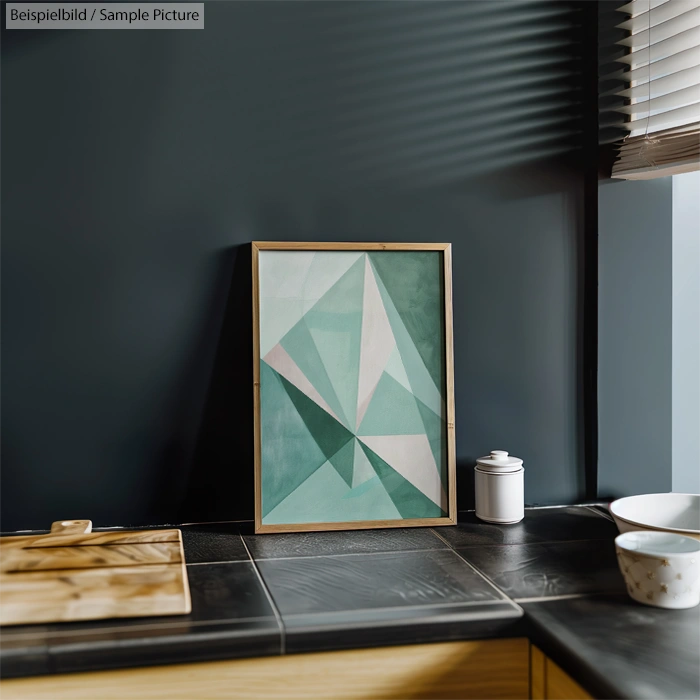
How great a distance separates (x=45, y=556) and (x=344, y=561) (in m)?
0.46

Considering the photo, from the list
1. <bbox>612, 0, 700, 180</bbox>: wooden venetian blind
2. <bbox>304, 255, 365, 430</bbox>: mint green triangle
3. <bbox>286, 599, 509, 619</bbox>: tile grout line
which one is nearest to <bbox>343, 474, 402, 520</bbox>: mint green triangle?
<bbox>304, 255, 365, 430</bbox>: mint green triangle

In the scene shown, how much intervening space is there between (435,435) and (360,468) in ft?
0.52

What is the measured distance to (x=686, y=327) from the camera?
162 centimetres

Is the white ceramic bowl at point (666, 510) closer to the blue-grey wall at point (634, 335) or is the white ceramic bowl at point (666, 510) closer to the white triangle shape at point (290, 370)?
the blue-grey wall at point (634, 335)

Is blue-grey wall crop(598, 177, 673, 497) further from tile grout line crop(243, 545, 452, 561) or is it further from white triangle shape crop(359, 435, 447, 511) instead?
tile grout line crop(243, 545, 452, 561)

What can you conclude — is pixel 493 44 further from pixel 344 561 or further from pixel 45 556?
pixel 45 556

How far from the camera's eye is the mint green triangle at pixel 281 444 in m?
1.42

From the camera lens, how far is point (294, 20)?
147cm

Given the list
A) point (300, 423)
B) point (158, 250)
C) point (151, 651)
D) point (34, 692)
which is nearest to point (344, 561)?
point (300, 423)

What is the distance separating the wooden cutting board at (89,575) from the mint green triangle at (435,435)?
19.6 inches

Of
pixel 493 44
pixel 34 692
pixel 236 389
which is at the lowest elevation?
pixel 34 692

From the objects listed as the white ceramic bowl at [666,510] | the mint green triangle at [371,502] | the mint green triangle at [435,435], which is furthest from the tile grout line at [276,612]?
the white ceramic bowl at [666,510]

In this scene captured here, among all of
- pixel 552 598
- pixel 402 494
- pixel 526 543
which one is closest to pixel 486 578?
pixel 552 598

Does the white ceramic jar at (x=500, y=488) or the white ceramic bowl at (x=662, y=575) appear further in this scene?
the white ceramic jar at (x=500, y=488)
